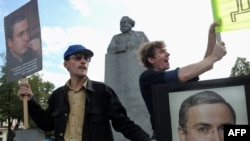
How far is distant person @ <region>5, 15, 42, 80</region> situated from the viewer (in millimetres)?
5015

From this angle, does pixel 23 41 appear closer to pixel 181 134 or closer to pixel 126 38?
pixel 181 134

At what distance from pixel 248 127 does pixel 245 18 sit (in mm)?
936

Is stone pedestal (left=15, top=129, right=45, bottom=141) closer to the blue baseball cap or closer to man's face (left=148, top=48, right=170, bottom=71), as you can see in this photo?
the blue baseball cap

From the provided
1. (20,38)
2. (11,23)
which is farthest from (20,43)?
(11,23)

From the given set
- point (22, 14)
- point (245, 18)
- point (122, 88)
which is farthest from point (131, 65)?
point (245, 18)

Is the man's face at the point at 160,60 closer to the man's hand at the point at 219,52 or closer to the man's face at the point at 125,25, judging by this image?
the man's hand at the point at 219,52

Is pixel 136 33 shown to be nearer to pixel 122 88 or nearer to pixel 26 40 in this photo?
pixel 122 88

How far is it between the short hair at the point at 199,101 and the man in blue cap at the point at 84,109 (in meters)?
0.96

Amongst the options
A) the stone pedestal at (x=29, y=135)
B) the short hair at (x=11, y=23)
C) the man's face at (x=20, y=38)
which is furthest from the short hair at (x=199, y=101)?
the short hair at (x=11, y=23)

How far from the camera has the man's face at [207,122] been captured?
2.35 metres

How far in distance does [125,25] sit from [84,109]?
7.77 m

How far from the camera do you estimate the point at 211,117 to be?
240cm

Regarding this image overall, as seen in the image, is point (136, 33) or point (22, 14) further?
point (136, 33)

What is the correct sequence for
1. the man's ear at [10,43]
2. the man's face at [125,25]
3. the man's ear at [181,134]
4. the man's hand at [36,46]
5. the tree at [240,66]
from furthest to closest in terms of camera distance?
the tree at [240,66], the man's face at [125,25], the man's ear at [10,43], the man's hand at [36,46], the man's ear at [181,134]
